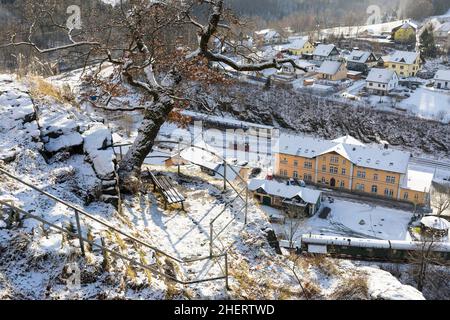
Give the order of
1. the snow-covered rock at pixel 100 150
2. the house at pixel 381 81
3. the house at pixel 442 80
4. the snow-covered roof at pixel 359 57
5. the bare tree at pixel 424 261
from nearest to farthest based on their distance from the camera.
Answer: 1. the snow-covered rock at pixel 100 150
2. the bare tree at pixel 424 261
3. the house at pixel 381 81
4. the house at pixel 442 80
5. the snow-covered roof at pixel 359 57

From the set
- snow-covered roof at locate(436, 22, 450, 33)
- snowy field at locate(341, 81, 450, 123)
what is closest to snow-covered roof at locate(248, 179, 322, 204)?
snowy field at locate(341, 81, 450, 123)

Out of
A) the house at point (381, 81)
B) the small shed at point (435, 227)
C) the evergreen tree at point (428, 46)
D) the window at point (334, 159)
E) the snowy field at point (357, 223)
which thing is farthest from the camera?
the evergreen tree at point (428, 46)

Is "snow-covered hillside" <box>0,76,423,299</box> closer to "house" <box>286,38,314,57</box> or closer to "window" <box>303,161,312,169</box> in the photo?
"window" <box>303,161,312,169</box>

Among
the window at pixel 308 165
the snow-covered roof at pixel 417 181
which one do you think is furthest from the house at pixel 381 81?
the window at pixel 308 165

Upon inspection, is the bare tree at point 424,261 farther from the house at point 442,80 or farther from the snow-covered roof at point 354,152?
the house at point 442,80

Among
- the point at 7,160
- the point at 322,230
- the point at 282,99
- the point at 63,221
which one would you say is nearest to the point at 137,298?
the point at 63,221

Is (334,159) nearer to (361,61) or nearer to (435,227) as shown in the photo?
(435,227)
